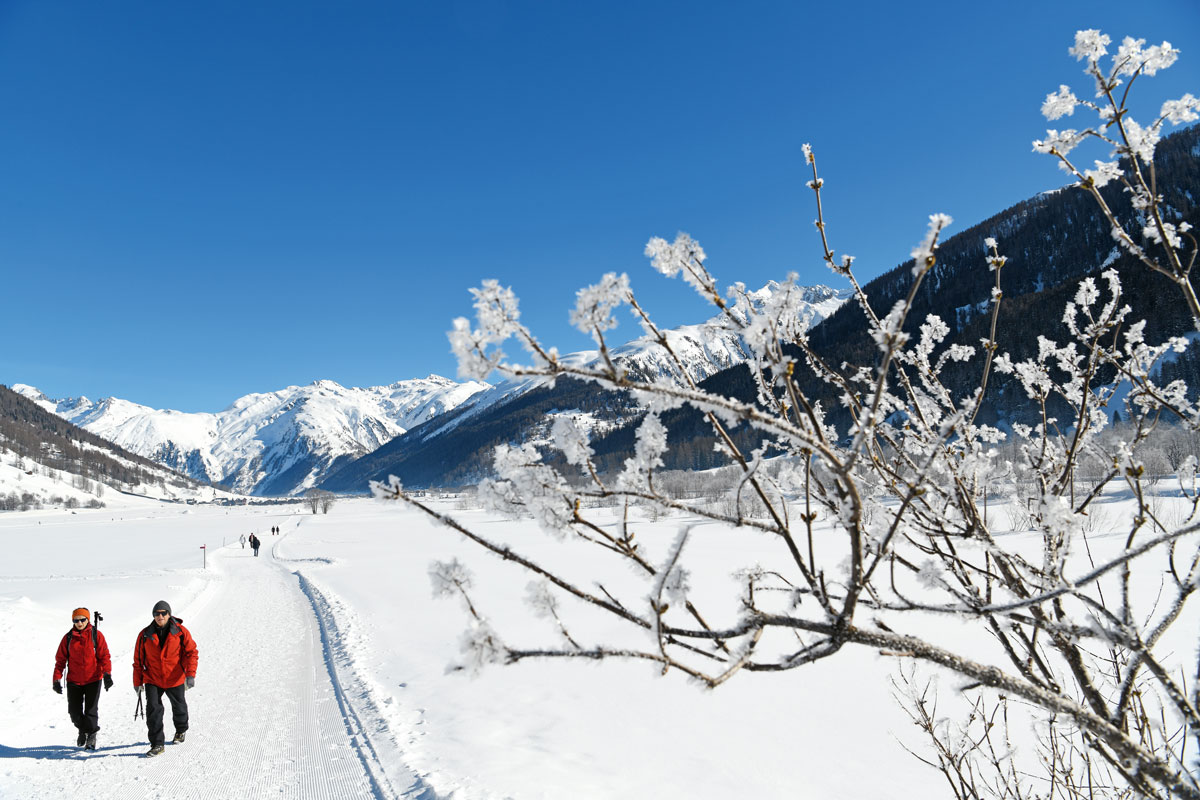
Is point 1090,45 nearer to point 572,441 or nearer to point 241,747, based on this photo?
point 572,441

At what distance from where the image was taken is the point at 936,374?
273cm

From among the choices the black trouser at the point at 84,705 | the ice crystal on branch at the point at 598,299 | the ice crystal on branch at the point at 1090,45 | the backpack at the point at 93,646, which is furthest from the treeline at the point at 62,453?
the ice crystal on branch at the point at 1090,45

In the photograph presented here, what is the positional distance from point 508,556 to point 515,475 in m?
0.21

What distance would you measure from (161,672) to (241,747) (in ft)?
4.06

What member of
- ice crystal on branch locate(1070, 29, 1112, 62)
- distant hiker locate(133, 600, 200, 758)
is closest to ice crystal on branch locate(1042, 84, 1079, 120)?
ice crystal on branch locate(1070, 29, 1112, 62)

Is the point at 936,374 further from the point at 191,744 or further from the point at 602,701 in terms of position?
the point at 191,744

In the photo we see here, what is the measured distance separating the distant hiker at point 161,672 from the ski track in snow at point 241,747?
0.27 meters

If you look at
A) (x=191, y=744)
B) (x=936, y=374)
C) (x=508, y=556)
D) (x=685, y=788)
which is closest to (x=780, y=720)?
(x=685, y=788)

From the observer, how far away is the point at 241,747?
6.55m

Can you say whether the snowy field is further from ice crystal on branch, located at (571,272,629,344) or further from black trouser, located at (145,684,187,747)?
ice crystal on branch, located at (571,272,629,344)

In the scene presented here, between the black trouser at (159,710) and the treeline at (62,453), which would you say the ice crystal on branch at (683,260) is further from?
the treeline at (62,453)

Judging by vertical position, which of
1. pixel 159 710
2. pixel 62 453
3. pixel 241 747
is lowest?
pixel 241 747

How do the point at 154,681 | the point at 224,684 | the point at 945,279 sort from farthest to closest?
the point at 945,279
the point at 224,684
the point at 154,681

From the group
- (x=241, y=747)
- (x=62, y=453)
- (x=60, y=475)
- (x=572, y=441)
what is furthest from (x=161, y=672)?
(x=62, y=453)
